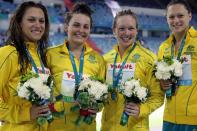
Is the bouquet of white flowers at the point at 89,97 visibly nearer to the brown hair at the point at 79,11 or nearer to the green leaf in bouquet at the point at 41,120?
the green leaf in bouquet at the point at 41,120

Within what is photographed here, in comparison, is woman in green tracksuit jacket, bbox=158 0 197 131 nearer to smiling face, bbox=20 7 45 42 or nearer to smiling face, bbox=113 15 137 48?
smiling face, bbox=113 15 137 48

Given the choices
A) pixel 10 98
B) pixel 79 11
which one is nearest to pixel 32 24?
pixel 79 11

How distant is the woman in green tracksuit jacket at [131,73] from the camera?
291cm

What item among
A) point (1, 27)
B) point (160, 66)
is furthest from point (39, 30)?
point (1, 27)

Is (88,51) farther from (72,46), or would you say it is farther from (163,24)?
(163,24)

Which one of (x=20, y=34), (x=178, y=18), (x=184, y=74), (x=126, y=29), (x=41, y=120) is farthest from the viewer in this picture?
(x=178, y=18)

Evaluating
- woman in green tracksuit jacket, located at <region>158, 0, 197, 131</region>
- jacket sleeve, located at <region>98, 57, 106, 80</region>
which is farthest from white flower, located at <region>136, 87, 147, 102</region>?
woman in green tracksuit jacket, located at <region>158, 0, 197, 131</region>

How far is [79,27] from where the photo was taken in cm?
289

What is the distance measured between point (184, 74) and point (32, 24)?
59.9 inches

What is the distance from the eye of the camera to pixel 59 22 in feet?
70.6

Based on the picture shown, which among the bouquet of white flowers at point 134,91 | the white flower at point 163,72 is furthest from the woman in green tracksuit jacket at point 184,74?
the bouquet of white flowers at point 134,91

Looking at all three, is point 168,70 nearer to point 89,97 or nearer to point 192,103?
point 192,103

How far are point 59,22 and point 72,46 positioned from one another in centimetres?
1885

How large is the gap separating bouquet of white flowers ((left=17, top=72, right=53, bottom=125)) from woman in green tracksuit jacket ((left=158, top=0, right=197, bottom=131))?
1.39 m
